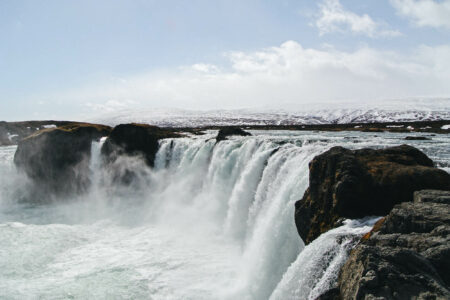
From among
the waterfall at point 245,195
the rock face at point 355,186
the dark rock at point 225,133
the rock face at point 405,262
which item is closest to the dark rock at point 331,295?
the rock face at point 405,262

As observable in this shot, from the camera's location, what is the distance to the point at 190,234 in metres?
24.0

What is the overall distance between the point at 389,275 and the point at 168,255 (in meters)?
17.0

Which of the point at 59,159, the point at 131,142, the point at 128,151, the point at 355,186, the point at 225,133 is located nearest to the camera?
the point at 355,186

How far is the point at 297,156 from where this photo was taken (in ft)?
58.3

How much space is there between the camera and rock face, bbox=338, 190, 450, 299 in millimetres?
5328

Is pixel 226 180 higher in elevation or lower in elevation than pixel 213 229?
higher

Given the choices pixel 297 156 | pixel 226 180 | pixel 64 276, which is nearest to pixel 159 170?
pixel 226 180

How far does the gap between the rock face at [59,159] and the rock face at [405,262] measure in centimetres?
3967

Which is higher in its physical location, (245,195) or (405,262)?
(405,262)

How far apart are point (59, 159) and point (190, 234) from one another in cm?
2630

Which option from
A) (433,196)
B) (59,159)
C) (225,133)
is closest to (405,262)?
(433,196)

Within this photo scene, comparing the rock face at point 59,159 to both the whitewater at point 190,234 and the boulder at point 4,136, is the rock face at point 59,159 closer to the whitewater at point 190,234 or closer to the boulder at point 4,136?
the whitewater at point 190,234

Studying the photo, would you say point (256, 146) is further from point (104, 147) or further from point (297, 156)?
point (104, 147)

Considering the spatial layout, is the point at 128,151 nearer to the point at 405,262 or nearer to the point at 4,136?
the point at 405,262
